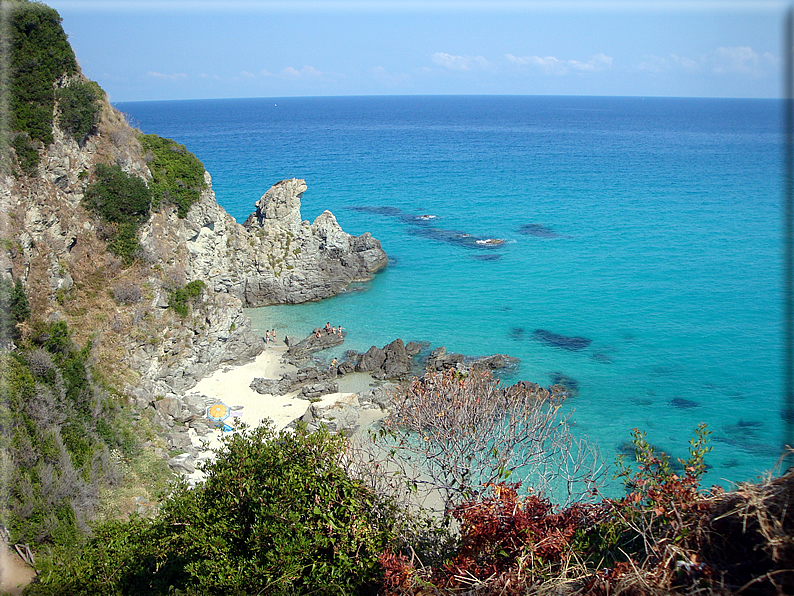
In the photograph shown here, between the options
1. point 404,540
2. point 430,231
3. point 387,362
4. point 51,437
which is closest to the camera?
point 404,540

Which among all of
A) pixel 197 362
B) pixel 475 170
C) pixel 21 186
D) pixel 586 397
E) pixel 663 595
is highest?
pixel 475 170

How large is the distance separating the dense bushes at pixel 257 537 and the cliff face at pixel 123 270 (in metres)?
12.7

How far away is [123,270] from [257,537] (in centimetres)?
1973

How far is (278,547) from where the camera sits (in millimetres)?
9070

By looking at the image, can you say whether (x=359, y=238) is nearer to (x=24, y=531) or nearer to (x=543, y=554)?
(x=24, y=531)

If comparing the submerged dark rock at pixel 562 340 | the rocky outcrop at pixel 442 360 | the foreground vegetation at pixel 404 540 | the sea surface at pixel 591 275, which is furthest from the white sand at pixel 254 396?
the submerged dark rock at pixel 562 340

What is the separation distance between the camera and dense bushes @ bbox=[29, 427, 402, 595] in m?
9.13

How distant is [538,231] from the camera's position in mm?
58312

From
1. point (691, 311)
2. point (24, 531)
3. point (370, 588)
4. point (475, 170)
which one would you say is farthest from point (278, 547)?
point (475, 170)

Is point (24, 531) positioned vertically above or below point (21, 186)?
below

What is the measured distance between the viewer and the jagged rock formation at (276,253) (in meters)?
33.6

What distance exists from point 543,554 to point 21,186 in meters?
23.7

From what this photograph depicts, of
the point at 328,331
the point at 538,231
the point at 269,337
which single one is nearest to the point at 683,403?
the point at 328,331

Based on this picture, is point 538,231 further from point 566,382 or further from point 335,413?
point 335,413
